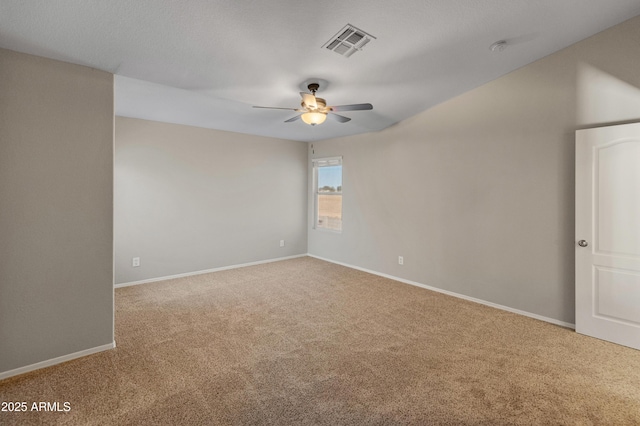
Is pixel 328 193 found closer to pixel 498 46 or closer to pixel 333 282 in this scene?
pixel 333 282

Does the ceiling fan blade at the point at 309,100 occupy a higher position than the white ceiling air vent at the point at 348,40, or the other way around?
the white ceiling air vent at the point at 348,40

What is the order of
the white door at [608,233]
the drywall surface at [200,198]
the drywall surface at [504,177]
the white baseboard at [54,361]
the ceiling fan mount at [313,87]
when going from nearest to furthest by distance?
the white baseboard at [54,361], the white door at [608,233], the drywall surface at [504,177], the ceiling fan mount at [313,87], the drywall surface at [200,198]

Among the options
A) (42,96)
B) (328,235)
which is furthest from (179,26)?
(328,235)

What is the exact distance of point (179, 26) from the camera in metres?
2.11

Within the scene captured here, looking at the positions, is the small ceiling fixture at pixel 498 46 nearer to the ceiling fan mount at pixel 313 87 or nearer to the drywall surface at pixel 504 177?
the drywall surface at pixel 504 177

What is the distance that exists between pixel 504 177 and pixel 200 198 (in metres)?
4.62

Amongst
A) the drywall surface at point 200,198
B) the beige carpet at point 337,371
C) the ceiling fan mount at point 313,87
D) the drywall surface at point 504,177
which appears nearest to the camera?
the beige carpet at point 337,371

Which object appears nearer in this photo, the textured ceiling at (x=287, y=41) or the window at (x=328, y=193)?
the textured ceiling at (x=287, y=41)

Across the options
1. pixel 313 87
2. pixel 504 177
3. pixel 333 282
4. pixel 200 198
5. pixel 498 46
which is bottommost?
pixel 333 282

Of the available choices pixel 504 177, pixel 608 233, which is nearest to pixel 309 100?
pixel 504 177

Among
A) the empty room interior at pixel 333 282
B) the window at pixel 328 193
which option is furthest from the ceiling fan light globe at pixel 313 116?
the window at pixel 328 193

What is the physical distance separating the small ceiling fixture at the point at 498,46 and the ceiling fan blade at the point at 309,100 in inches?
68.1

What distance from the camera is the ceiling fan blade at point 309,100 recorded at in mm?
2707

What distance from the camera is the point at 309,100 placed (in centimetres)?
275
